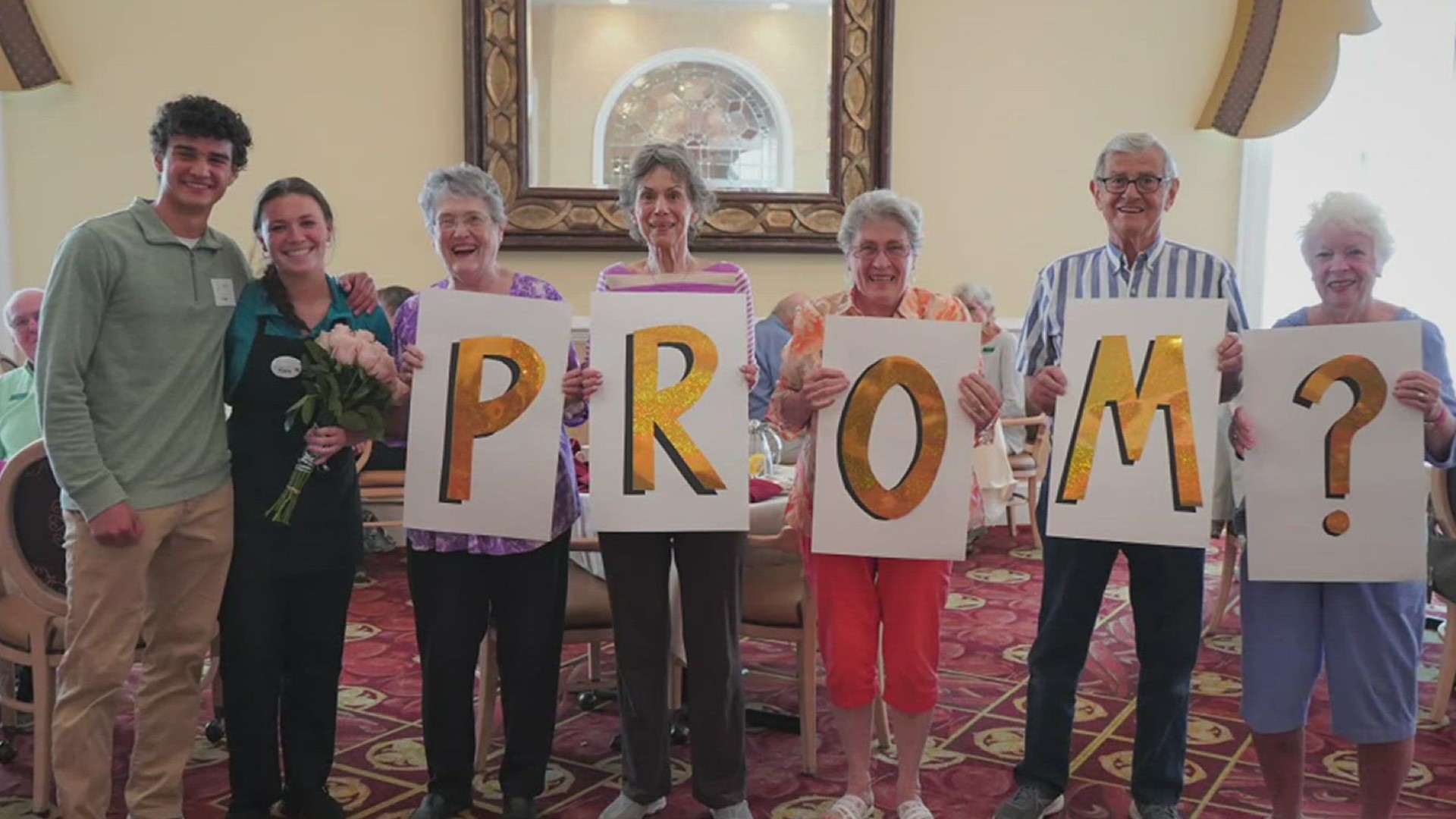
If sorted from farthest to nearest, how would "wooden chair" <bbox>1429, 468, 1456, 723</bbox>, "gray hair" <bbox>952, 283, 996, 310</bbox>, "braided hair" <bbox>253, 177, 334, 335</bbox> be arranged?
1. "gray hair" <bbox>952, 283, 996, 310</bbox>
2. "wooden chair" <bbox>1429, 468, 1456, 723</bbox>
3. "braided hair" <bbox>253, 177, 334, 335</bbox>

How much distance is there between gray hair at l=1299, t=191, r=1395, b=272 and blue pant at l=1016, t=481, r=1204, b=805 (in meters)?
0.63

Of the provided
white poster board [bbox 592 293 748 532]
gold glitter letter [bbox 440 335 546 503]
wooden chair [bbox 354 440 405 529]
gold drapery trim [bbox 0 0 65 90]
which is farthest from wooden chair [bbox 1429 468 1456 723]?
gold drapery trim [bbox 0 0 65 90]

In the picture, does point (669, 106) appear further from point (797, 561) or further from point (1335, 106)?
point (1335, 106)

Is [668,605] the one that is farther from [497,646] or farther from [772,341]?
[772,341]

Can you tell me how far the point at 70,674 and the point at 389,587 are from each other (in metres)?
2.40

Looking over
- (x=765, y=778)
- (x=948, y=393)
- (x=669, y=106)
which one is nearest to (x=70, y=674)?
(x=765, y=778)

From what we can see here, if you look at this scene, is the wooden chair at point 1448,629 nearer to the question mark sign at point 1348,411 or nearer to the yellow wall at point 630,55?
the question mark sign at point 1348,411

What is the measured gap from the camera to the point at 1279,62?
16.5ft

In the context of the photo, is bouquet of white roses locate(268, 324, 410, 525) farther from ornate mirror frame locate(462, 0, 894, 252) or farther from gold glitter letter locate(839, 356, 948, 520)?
ornate mirror frame locate(462, 0, 894, 252)

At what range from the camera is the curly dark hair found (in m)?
1.98

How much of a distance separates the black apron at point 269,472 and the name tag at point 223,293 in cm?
7

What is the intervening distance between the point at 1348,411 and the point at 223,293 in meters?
2.13

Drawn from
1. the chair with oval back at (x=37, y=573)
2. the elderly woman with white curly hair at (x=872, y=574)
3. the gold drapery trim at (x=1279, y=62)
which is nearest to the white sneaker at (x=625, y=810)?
the elderly woman with white curly hair at (x=872, y=574)

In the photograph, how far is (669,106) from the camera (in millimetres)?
4879
